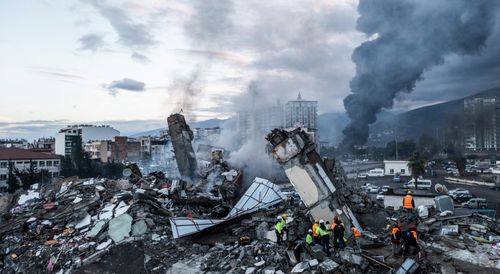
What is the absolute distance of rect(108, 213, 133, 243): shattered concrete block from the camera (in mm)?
10873

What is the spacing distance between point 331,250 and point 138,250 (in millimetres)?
5112

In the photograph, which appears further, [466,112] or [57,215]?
[466,112]

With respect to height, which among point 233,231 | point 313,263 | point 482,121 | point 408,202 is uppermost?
point 482,121

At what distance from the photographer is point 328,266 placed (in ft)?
25.9

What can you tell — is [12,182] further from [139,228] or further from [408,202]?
[408,202]

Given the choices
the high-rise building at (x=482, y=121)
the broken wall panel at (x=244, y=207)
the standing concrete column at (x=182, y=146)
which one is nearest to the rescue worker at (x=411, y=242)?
the broken wall panel at (x=244, y=207)

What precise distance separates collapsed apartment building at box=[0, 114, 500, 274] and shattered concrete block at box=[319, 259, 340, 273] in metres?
0.02

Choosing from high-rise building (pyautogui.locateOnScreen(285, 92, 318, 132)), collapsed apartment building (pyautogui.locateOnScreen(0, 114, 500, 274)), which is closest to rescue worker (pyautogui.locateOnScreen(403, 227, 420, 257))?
collapsed apartment building (pyautogui.locateOnScreen(0, 114, 500, 274))

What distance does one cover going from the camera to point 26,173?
107 ft

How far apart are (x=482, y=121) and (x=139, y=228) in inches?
1220

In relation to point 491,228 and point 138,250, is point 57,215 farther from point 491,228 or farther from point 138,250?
point 491,228

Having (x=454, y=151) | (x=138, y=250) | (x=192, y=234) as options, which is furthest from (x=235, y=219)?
(x=454, y=151)

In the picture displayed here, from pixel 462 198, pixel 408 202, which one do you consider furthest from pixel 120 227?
pixel 462 198

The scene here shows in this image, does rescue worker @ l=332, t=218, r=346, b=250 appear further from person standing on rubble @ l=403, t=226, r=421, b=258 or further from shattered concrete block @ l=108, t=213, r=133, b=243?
shattered concrete block @ l=108, t=213, r=133, b=243
